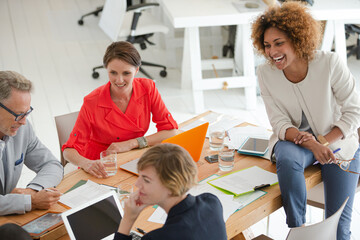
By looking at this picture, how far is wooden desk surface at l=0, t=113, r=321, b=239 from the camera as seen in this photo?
5.90ft

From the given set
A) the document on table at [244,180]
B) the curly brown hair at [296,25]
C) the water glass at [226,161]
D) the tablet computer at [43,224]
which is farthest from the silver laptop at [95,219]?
the curly brown hair at [296,25]

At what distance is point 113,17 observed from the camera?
475cm

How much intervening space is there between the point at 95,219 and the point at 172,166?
1.42 ft

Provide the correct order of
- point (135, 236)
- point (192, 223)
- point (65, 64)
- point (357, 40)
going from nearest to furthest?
point (192, 223) → point (135, 236) → point (357, 40) → point (65, 64)

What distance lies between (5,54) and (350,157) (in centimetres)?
467

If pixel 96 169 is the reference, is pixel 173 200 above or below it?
above

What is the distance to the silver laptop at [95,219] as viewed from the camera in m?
1.66

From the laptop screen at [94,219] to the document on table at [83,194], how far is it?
0.64 feet

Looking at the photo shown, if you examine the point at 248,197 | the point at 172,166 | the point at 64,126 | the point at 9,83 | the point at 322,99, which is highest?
the point at 9,83

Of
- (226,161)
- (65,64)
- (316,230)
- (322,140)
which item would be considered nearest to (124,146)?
(226,161)

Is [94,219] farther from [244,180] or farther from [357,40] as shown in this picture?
[357,40]

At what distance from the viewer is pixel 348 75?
2.38 meters

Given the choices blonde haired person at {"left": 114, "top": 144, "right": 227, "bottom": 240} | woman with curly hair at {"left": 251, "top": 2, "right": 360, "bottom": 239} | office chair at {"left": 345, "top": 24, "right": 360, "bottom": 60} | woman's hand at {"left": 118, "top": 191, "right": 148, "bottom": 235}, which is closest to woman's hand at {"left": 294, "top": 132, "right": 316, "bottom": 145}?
woman with curly hair at {"left": 251, "top": 2, "right": 360, "bottom": 239}

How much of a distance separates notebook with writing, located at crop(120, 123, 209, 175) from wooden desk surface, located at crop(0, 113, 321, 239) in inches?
1.5
